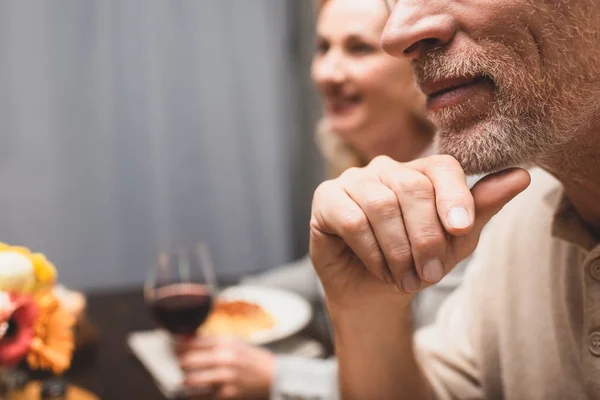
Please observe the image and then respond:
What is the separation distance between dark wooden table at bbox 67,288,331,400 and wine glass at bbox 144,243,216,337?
118 millimetres

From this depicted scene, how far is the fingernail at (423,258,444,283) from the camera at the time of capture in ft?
2.11

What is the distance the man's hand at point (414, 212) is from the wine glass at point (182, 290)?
516mm

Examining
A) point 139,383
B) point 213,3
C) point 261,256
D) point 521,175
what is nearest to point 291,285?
point 139,383

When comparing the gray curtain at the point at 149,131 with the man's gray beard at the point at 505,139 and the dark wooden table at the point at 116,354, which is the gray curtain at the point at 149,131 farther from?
the man's gray beard at the point at 505,139

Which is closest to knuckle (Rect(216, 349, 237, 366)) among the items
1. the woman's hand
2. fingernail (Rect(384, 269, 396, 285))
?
the woman's hand

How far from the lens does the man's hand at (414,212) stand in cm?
64

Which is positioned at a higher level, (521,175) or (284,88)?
(521,175)

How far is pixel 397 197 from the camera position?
0.67 metres

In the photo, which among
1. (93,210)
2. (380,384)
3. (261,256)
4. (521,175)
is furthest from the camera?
(261,256)

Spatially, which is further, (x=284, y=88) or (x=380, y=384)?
(x=284, y=88)

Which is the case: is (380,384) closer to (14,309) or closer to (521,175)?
(521,175)

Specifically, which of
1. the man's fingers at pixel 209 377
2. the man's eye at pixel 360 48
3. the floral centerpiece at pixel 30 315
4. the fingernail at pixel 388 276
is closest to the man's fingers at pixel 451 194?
the fingernail at pixel 388 276

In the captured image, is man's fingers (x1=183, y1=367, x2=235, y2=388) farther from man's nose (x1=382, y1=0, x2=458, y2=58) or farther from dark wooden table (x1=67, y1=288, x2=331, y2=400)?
man's nose (x1=382, y1=0, x2=458, y2=58)

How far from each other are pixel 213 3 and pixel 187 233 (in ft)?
4.09
